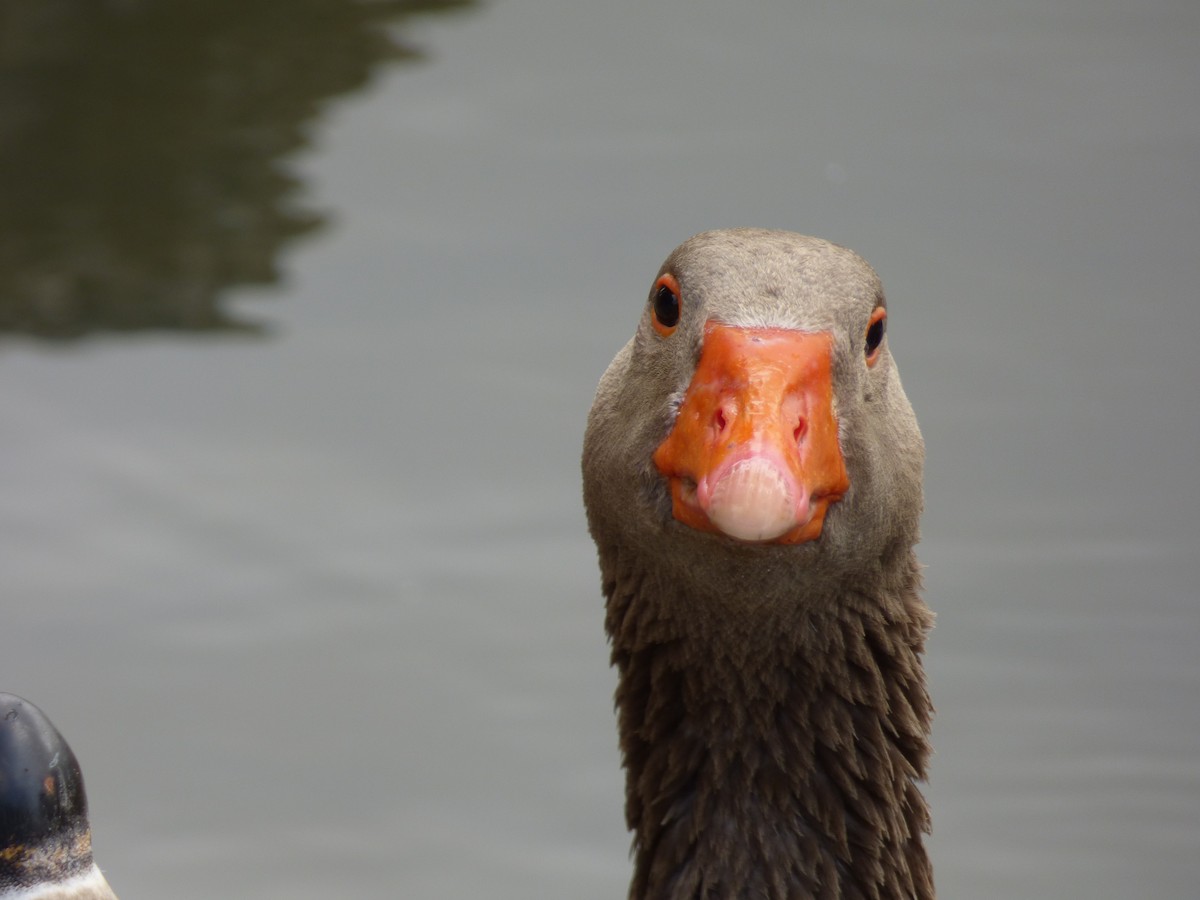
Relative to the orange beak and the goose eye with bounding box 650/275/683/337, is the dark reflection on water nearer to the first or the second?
the goose eye with bounding box 650/275/683/337

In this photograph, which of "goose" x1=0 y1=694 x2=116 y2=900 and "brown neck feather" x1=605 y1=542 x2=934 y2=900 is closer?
"goose" x1=0 y1=694 x2=116 y2=900

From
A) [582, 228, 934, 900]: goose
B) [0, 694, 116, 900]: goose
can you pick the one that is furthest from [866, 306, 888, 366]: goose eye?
[0, 694, 116, 900]: goose

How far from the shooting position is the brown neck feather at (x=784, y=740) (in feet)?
13.3

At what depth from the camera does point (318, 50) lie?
10.2 meters

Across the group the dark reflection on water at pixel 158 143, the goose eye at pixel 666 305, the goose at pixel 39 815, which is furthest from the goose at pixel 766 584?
the dark reflection on water at pixel 158 143

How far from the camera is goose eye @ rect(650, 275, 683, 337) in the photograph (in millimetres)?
3846

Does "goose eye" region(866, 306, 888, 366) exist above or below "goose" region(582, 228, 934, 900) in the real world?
above

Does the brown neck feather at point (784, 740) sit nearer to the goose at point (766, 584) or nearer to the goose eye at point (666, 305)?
the goose at point (766, 584)

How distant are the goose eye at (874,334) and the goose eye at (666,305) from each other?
17.1 inches

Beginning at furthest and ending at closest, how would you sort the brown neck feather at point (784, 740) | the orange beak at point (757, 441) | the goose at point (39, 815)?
the brown neck feather at point (784, 740)
the goose at point (39, 815)
the orange beak at point (757, 441)

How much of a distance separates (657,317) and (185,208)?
6.29m

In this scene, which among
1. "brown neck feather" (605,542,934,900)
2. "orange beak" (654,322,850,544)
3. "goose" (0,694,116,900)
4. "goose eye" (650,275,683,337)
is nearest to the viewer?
"orange beak" (654,322,850,544)

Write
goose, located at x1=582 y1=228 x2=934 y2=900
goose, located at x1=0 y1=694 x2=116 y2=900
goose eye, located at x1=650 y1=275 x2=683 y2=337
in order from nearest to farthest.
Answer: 1. goose, located at x1=0 y1=694 x2=116 y2=900
2. goose, located at x1=582 y1=228 x2=934 y2=900
3. goose eye, located at x1=650 y1=275 x2=683 y2=337

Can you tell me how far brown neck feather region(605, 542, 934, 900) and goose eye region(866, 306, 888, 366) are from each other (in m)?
0.55
